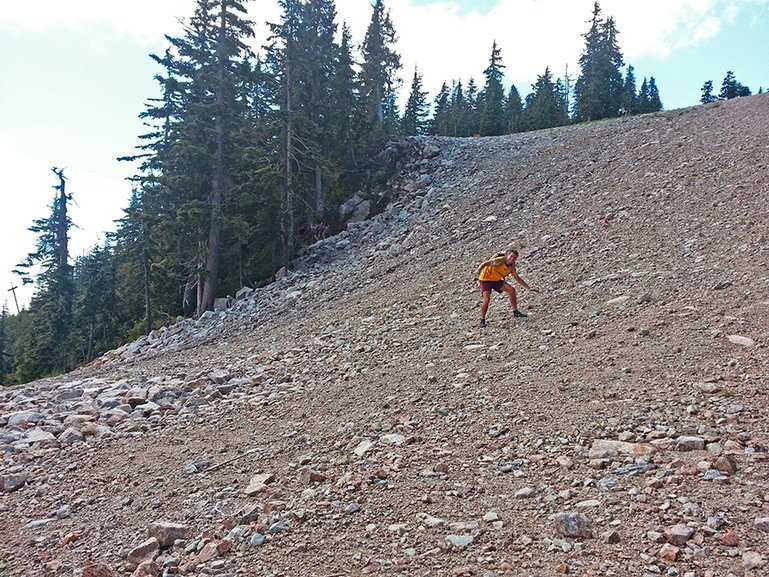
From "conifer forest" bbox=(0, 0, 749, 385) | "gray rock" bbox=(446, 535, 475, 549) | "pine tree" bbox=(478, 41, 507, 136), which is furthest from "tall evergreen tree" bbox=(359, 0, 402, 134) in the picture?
"gray rock" bbox=(446, 535, 475, 549)

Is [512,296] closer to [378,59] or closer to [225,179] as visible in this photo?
[225,179]

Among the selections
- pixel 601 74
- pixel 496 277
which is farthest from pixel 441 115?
pixel 496 277

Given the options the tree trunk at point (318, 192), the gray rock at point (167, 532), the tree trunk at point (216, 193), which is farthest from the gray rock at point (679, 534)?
the tree trunk at point (318, 192)

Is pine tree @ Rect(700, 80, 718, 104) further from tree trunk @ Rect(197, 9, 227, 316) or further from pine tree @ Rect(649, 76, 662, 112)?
tree trunk @ Rect(197, 9, 227, 316)

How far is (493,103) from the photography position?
2163 inches

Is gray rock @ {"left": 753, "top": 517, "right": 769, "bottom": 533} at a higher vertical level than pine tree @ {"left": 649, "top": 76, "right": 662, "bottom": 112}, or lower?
lower

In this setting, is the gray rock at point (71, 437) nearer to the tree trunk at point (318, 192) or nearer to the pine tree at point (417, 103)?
the tree trunk at point (318, 192)

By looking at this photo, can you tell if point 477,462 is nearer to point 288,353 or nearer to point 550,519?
point 550,519

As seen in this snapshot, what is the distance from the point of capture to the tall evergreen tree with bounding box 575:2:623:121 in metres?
50.8

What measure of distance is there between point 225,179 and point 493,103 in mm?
39172

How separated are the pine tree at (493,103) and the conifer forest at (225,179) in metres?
11.9

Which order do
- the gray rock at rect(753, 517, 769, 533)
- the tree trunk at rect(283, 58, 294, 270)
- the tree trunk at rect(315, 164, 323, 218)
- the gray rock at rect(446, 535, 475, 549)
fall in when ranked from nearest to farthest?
the gray rock at rect(753, 517, 769, 533)
the gray rock at rect(446, 535, 475, 549)
the tree trunk at rect(283, 58, 294, 270)
the tree trunk at rect(315, 164, 323, 218)

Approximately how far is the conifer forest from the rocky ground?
1086cm

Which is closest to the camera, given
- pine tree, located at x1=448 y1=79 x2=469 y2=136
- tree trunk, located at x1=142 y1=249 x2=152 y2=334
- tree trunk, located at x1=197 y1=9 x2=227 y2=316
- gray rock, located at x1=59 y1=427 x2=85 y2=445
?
gray rock, located at x1=59 y1=427 x2=85 y2=445
